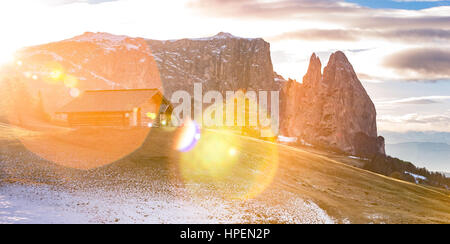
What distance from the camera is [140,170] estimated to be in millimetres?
31297

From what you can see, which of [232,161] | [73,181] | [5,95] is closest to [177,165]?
[232,161]

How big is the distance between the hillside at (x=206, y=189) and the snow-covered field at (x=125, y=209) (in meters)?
0.06

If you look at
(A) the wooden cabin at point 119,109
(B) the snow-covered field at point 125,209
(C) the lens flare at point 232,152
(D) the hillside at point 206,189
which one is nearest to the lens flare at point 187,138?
(D) the hillside at point 206,189

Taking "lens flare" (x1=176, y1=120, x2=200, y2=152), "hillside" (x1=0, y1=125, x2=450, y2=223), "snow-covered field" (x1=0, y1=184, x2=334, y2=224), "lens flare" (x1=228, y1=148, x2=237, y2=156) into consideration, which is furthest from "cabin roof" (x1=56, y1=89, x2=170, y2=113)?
"snow-covered field" (x1=0, y1=184, x2=334, y2=224)

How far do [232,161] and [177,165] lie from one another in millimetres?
8246

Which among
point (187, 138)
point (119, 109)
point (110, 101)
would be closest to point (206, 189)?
point (187, 138)

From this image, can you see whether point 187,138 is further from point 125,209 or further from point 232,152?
point 125,209

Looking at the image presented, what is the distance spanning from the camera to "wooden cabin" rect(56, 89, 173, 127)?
54406 mm

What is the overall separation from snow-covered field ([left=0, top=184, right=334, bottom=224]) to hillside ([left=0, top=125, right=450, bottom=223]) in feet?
0.21

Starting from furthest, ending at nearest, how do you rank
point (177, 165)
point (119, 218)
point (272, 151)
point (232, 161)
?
point (272, 151) → point (232, 161) → point (177, 165) → point (119, 218)

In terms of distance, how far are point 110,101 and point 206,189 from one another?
35.2 m

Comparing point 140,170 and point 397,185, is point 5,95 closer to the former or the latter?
point 140,170

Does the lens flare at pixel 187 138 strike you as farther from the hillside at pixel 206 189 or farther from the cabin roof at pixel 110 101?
the cabin roof at pixel 110 101

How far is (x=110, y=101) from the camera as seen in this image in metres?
57.2
